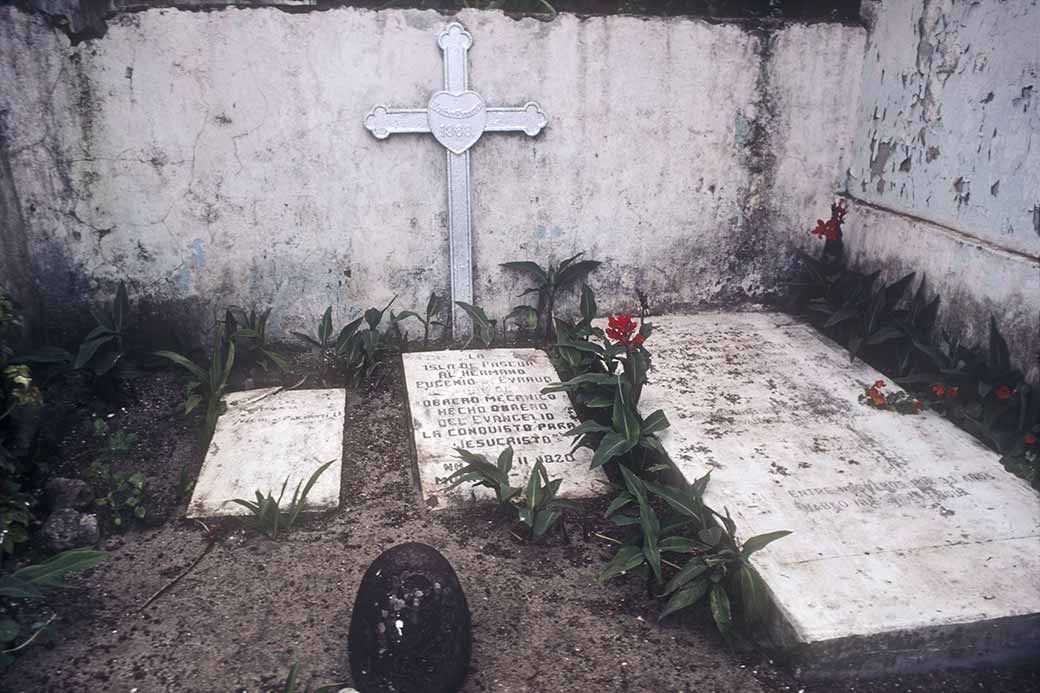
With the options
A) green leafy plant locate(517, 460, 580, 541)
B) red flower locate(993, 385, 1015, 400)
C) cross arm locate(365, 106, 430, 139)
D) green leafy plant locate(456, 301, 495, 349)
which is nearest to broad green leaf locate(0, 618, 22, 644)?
green leafy plant locate(517, 460, 580, 541)

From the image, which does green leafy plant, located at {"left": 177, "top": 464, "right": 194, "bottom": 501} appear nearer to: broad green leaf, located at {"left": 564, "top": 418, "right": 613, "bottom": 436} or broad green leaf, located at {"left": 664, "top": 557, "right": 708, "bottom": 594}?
broad green leaf, located at {"left": 564, "top": 418, "right": 613, "bottom": 436}

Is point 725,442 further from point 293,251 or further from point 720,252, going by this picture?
point 293,251

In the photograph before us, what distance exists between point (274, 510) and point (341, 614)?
61 cm

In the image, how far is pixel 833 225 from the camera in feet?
14.9

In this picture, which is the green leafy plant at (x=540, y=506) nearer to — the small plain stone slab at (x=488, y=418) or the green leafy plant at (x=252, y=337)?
the small plain stone slab at (x=488, y=418)

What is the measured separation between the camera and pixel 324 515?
3.15 meters

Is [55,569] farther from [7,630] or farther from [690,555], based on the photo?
[690,555]

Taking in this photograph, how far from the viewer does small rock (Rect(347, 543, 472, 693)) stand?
7.06ft

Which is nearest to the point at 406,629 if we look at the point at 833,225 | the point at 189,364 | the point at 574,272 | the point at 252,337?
the point at 189,364

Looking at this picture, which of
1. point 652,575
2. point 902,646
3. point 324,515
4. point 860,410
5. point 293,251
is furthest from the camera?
point 293,251

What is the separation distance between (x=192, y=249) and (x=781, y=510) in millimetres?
3283

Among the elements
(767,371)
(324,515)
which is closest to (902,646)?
(767,371)

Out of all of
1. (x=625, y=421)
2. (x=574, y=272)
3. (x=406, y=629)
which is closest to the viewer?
(x=406, y=629)

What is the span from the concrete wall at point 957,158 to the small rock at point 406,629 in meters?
2.90
